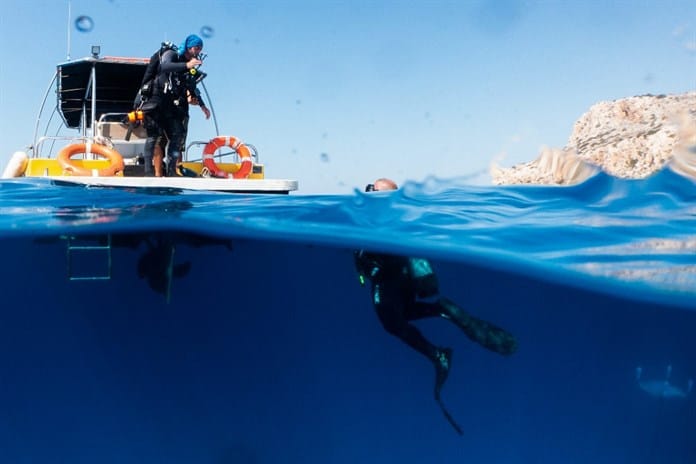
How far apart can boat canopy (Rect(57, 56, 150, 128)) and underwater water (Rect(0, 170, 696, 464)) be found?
4664mm

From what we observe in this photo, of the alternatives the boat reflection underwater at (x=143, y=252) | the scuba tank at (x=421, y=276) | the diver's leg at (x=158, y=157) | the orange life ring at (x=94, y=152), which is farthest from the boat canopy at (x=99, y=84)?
the scuba tank at (x=421, y=276)

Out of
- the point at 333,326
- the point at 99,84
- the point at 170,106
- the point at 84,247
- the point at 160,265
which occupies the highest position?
the point at 99,84

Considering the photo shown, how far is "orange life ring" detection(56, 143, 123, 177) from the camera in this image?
417 inches

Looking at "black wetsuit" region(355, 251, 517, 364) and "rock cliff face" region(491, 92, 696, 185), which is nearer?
"rock cliff face" region(491, 92, 696, 185)

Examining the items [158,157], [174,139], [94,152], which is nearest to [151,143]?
[158,157]

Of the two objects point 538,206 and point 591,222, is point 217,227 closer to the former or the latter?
point 538,206

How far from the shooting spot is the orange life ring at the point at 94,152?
10604 millimetres

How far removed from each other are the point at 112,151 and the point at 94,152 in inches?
14.8

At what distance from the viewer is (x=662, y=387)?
24953 millimetres

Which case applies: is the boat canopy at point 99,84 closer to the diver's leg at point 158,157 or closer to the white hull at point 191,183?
the diver's leg at point 158,157

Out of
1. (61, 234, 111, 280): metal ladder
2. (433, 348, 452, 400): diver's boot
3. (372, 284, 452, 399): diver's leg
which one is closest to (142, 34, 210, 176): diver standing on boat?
(61, 234, 111, 280): metal ladder

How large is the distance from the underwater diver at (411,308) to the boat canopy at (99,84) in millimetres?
9818

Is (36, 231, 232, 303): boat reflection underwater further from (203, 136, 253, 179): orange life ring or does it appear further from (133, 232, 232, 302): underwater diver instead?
(203, 136, 253, 179): orange life ring

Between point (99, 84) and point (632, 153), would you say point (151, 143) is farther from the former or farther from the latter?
point (632, 153)
